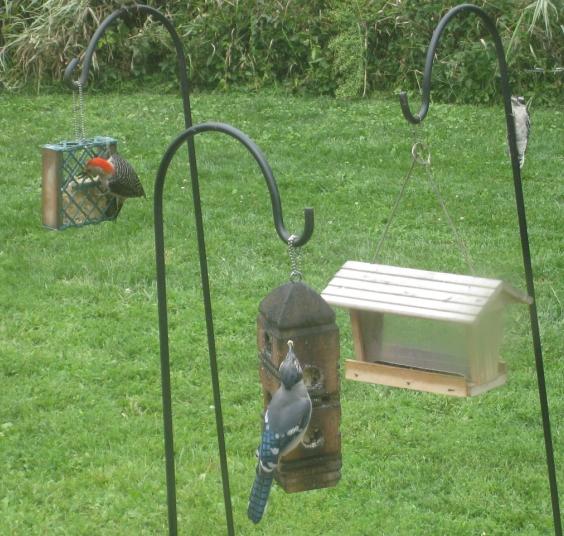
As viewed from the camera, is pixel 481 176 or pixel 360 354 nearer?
pixel 360 354

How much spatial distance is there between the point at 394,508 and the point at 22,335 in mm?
2193

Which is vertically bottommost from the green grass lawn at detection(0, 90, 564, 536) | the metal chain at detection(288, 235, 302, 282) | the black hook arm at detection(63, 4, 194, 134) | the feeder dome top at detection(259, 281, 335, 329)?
the green grass lawn at detection(0, 90, 564, 536)

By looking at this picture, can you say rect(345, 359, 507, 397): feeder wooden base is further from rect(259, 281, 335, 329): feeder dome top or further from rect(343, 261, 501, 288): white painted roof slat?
rect(259, 281, 335, 329): feeder dome top

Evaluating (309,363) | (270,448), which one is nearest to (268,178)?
(309,363)

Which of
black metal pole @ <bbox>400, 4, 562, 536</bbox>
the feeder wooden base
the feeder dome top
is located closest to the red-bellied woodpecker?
the feeder wooden base

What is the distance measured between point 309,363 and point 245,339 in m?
2.80

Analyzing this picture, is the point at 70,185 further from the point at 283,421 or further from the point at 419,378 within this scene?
the point at 283,421

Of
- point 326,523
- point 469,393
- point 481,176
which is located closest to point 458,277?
point 469,393

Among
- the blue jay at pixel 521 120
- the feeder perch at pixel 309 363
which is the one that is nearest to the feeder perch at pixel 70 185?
the feeder perch at pixel 309 363

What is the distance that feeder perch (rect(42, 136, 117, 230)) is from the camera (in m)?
3.25

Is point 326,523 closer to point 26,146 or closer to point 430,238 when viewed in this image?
point 430,238

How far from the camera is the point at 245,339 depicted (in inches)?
203

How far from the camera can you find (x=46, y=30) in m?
10.2

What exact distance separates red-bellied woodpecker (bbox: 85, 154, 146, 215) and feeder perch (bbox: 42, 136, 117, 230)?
28 mm
